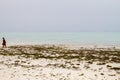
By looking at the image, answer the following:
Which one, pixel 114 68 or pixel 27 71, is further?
pixel 114 68

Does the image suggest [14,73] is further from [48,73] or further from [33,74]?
[48,73]

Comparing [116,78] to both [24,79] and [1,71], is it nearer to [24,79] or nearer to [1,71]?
[24,79]

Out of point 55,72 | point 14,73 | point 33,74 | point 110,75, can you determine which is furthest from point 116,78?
point 14,73

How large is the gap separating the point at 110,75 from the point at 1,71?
348 inches

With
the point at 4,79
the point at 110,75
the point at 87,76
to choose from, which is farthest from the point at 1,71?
the point at 110,75

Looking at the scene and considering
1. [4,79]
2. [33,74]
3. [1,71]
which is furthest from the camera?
[1,71]

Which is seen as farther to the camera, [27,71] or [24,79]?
[27,71]

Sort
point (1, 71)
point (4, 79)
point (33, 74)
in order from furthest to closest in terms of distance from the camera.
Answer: point (1, 71) < point (33, 74) < point (4, 79)

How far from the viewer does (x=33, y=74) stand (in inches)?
710

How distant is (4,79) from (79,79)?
5344mm

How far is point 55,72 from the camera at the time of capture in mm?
18938

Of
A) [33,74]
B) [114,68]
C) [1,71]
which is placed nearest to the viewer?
[33,74]

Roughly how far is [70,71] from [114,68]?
14.6 feet

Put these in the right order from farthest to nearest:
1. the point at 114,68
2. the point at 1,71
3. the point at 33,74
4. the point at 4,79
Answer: the point at 114,68, the point at 1,71, the point at 33,74, the point at 4,79
